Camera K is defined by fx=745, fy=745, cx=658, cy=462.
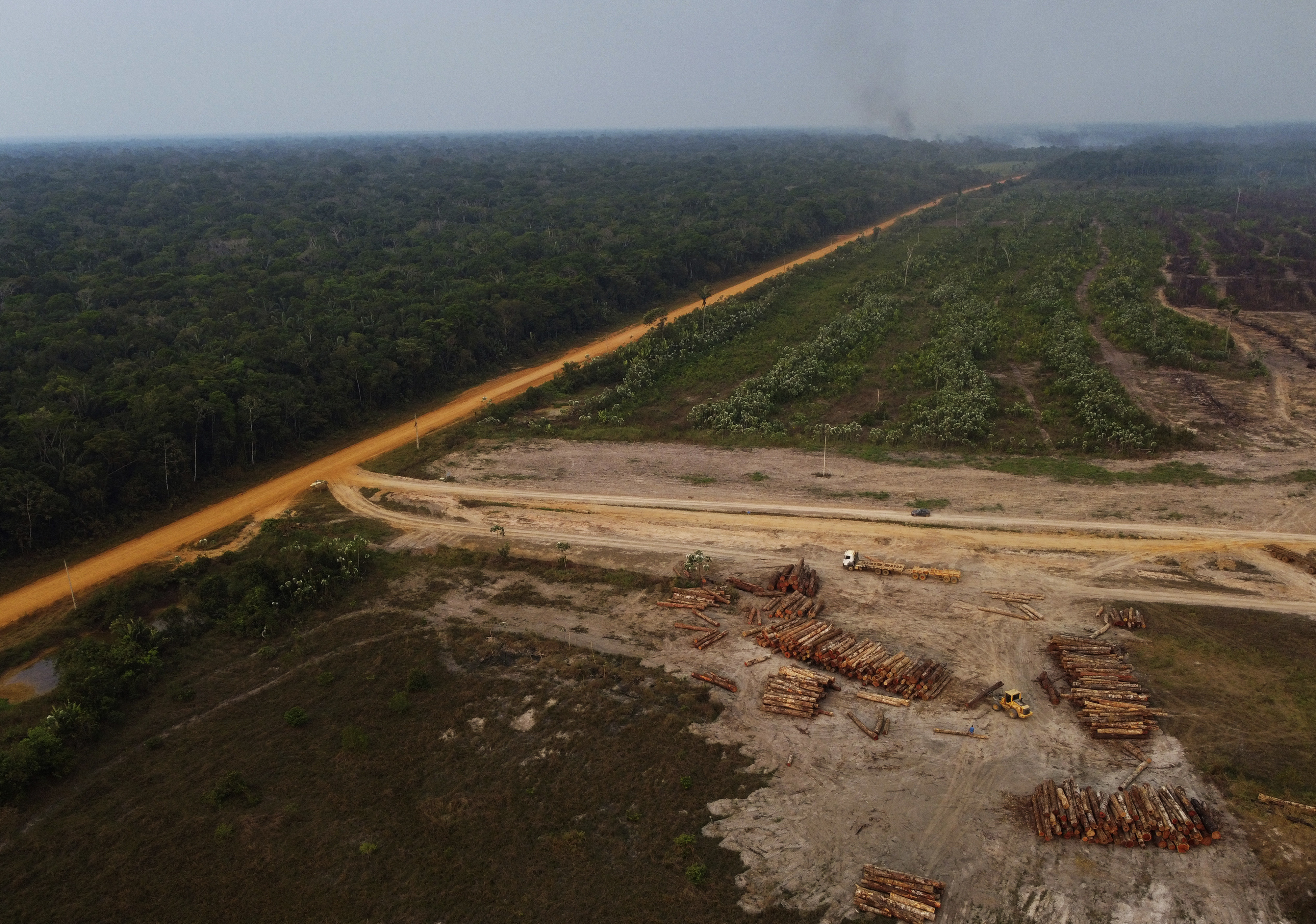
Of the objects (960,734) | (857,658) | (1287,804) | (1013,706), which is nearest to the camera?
(1287,804)

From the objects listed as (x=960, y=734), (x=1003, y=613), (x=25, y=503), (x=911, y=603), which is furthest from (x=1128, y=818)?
(x=25, y=503)

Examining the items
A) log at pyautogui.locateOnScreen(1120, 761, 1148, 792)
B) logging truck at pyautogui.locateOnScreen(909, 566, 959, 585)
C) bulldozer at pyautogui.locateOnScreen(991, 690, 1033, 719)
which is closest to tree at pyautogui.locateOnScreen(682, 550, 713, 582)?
logging truck at pyautogui.locateOnScreen(909, 566, 959, 585)

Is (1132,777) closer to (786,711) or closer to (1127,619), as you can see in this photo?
(1127,619)

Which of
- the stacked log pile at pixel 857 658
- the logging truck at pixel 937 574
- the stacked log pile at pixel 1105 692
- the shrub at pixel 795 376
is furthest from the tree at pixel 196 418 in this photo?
the stacked log pile at pixel 1105 692

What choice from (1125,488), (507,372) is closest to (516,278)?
(507,372)

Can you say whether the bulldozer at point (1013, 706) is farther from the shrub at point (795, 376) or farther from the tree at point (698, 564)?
the shrub at point (795, 376)
